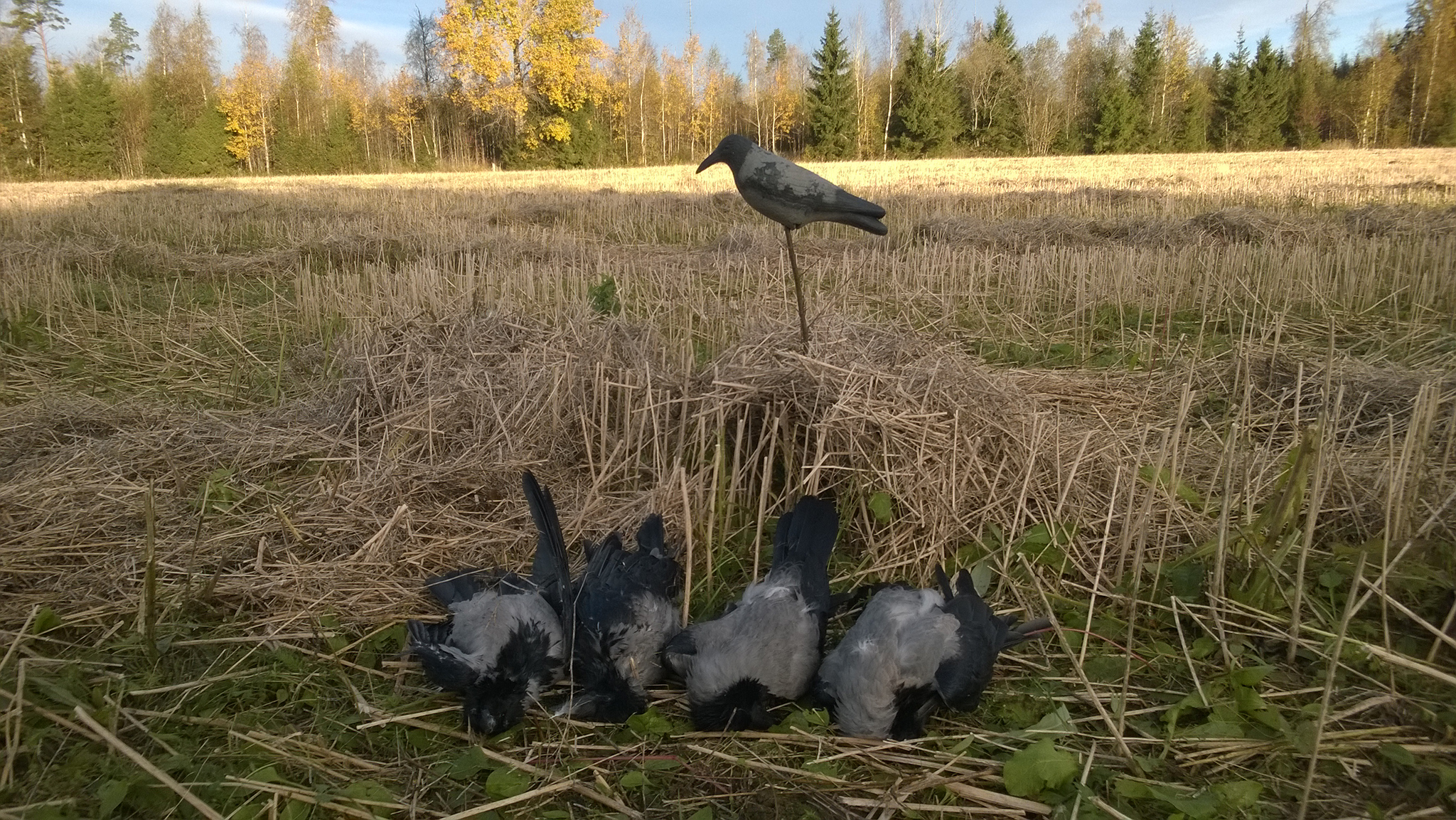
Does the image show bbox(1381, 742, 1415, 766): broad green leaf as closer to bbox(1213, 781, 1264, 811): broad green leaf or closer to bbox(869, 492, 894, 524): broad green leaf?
bbox(1213, 781, 1264, 811): broad green leaf

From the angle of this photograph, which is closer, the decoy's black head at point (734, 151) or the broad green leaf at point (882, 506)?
the broad green leaf at point (882, 506)

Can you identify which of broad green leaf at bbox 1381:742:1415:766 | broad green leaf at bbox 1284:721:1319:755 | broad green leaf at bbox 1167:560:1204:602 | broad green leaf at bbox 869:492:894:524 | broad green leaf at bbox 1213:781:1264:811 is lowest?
broad green leaf at bbox 1213:781:1264:811

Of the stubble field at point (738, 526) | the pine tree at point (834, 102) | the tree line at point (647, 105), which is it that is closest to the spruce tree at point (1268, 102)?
the tree line at point (647, 105)

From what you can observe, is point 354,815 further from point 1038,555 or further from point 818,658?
point 1038,555

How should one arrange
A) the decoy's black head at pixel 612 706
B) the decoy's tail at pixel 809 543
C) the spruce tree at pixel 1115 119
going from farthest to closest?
the spruce tree at pixel 1115 119 → the decoy's tail at pixel 809 543 → the decoy's black head at pixel 612 706

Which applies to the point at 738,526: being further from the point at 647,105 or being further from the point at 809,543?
the point at 647,105

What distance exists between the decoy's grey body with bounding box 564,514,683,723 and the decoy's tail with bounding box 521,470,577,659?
0.05 metres

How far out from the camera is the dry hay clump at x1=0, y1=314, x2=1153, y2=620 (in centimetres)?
307

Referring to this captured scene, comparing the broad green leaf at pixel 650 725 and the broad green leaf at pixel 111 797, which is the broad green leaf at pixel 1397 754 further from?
the broad green leaf at pixel 111 797

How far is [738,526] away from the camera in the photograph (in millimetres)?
3432

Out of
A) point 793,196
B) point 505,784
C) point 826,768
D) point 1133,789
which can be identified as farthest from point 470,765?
point 793,196

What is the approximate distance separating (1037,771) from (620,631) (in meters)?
1.23

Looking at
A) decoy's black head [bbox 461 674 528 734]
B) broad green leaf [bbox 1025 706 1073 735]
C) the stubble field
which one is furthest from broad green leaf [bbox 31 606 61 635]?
broad green leaf [bbox 1025 706 1073 735]

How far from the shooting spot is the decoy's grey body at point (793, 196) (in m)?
3.07
